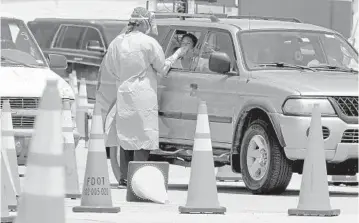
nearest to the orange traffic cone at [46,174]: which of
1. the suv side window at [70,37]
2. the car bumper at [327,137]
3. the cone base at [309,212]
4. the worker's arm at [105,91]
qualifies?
the cone base at [309,212]

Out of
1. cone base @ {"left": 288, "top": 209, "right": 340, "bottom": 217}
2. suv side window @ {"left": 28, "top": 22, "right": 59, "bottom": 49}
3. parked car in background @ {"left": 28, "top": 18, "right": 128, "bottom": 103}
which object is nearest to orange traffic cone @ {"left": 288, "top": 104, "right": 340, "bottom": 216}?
cone base @ {"left": 288, "top": 209, "right": 340, "bottom": 217}

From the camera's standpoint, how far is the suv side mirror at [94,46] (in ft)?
92.3

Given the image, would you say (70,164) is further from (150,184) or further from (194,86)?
(194,86)

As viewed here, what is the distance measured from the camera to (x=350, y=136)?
12.7 metres

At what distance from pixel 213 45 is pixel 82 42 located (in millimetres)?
15005

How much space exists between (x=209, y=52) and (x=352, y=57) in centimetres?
152

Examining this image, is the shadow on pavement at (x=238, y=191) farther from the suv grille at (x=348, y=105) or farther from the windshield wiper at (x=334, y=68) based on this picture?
the windshield wiper at (x=334, y=68)

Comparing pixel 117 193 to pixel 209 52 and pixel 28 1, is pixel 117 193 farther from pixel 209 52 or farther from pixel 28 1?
pixel 28 1

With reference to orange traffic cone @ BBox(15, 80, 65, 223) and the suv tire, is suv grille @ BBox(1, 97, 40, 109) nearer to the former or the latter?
the suv tire

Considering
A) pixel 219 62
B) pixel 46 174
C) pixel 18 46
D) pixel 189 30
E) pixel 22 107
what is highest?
pixel 46 174

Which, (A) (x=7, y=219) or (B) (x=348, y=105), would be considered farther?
(B) (x=348, y=105)

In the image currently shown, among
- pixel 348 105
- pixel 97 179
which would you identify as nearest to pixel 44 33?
pixel 348 105

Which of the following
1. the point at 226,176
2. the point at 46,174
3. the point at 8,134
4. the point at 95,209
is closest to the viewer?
the point at 46,174

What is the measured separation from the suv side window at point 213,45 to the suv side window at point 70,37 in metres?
14.9
